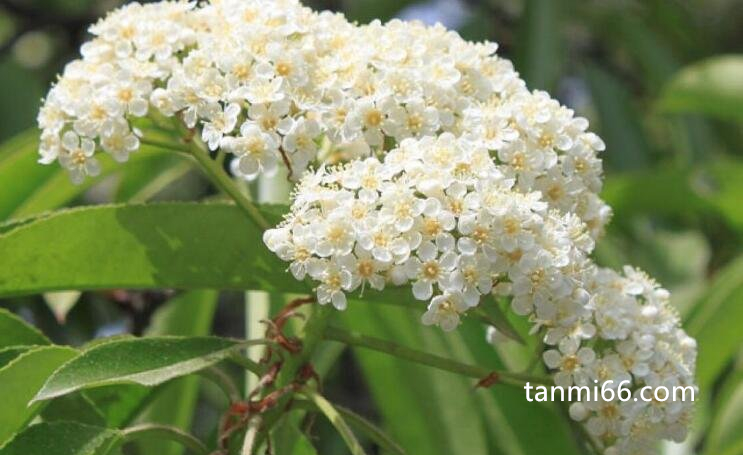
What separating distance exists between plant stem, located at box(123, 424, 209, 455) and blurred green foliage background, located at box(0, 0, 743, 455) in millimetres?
447

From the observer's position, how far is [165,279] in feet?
5.10

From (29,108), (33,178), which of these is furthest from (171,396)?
(29,108)

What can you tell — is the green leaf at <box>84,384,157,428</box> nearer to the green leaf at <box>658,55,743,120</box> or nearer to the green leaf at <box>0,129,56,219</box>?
the green leaf at <box>0,129,56,219</box>

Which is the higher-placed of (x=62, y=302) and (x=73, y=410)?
(x=73, y=410)

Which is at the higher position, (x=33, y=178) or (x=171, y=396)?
(x=33, y=178)

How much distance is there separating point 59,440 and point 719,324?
1.16 m

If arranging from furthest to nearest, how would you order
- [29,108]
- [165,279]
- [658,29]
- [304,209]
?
[658,29] < [29,108] < [165,279] < [304,209]

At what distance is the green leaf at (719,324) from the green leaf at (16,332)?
3.48 ft

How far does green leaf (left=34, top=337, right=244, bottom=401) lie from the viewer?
4.17ft

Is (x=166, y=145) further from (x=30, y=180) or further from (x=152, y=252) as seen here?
(x=30, y=180)

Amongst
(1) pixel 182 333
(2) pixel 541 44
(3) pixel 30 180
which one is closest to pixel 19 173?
(3) pixel 30 180

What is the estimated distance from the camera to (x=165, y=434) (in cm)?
146

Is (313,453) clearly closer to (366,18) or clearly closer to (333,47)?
(333,47)

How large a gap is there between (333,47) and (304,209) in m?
0.26
